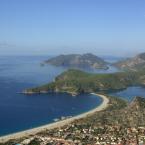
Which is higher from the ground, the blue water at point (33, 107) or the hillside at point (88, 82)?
the hillside at point (88, 82)

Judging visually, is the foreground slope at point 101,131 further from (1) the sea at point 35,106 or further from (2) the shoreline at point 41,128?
(1) the sea at point 35,106

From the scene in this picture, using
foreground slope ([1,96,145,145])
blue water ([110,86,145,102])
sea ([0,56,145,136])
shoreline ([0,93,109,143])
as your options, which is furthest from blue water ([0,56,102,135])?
blue water ([110,86,145,102])

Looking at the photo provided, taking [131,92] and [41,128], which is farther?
[131,92]

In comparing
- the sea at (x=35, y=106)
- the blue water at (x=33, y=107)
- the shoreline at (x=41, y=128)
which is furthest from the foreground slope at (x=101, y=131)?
the blue water at (x=33, y=107)

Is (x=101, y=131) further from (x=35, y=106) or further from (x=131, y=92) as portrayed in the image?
(x=131, y=92)

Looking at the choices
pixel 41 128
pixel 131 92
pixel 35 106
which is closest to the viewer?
pixel 41 128

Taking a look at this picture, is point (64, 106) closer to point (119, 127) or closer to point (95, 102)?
point (95, 102)

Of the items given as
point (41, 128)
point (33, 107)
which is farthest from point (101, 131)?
point (33, 107)

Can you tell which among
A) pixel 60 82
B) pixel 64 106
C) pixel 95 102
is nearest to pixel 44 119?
pixel 64 106

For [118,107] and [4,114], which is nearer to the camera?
[4,114]
